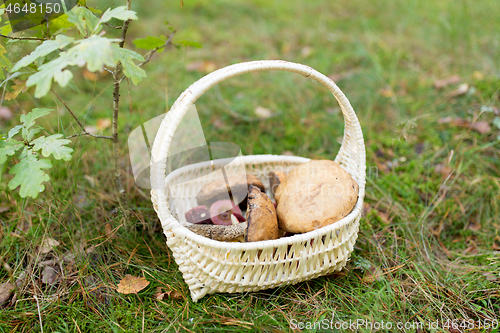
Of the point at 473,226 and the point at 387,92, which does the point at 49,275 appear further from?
the point at 387,92

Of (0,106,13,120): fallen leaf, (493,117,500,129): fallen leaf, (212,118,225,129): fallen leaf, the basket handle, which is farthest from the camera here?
(212,118,225,129): fallen leaf

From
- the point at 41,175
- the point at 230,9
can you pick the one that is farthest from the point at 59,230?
the point at 230,9

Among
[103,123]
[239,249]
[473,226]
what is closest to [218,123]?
[103,123]

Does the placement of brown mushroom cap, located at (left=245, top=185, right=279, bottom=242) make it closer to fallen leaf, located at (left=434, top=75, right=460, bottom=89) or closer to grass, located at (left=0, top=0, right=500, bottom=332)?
grass, located at (left=0, top=0, right=500, bottom=332)

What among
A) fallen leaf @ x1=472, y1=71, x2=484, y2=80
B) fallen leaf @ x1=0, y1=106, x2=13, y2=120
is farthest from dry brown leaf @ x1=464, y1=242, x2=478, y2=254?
fallen leaf @ x1=0, y1=106, x2=13, y2=120

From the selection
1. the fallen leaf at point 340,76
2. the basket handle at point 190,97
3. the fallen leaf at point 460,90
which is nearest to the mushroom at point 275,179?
the basket handle at point 190,97

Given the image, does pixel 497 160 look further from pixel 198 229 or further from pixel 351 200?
pixel 198 229
